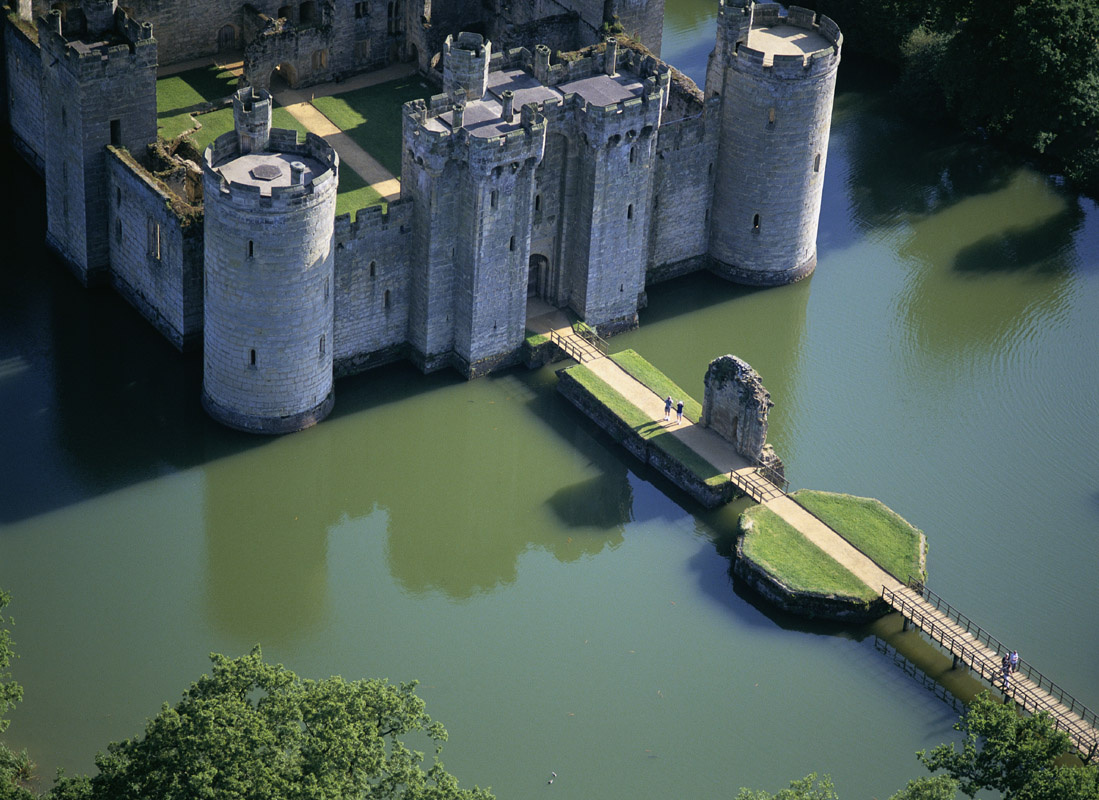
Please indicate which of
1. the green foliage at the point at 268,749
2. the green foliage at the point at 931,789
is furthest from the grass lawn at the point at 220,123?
the green foliage at the point at 931,789

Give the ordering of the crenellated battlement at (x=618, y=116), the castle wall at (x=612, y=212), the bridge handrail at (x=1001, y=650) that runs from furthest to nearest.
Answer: the castle wall at (x=612, y=212) < the crenellated battlement at (x=618, y=116) < the bridge handrail at (x=1001, y=650)

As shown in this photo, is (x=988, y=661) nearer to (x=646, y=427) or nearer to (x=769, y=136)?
(x=646, y=427)

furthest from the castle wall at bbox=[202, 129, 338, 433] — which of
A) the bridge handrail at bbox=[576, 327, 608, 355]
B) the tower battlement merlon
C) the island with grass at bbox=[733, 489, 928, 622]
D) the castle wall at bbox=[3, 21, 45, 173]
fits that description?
the island with grass at bbox=[733, 489, 928, 622]

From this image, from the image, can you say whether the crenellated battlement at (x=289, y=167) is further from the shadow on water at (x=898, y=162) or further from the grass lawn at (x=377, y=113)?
the shadow on water at (x=898, y=162)

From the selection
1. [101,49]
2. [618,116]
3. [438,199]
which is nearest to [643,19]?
[618,116]

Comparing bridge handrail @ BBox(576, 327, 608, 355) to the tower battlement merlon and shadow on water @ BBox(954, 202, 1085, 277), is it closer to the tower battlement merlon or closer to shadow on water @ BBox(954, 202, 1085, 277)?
the tower battlement merlon

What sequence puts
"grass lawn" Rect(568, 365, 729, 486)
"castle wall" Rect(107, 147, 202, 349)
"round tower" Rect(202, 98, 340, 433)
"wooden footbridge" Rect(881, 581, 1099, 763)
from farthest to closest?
"castle wall" Rect(107, 147, 202, 349)
"grass lawn" Rect(568, 365, 729, 486)
"round tower" Rect(202, 98, 340, 433)
"wooden footbridge" Rect(881, 581, 1099, 763)
